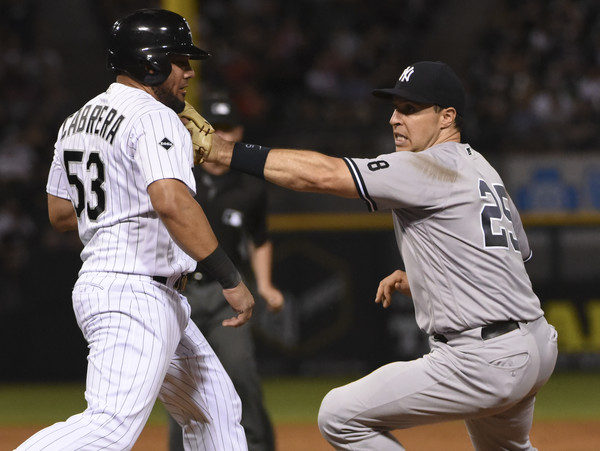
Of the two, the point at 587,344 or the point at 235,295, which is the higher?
the point at 235,295

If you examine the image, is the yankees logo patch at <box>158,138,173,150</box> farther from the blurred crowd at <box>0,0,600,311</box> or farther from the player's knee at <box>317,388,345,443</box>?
the blurred crowd at <box>0,0,600,311</box>

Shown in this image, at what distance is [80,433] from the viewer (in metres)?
3.35

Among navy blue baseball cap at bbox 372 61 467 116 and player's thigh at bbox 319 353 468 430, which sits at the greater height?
navy blue baseball cap at bbox 372 61 467 116

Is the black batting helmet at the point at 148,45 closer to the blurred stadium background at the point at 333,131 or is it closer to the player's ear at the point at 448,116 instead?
the player's ear at the point at 448,116

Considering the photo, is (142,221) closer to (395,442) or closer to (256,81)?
(395,442)

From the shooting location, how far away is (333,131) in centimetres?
1120

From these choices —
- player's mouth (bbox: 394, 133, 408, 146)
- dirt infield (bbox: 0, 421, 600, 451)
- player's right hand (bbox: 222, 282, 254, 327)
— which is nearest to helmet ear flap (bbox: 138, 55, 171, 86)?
player's right hand (bbox: 222, 282, 254, 327)

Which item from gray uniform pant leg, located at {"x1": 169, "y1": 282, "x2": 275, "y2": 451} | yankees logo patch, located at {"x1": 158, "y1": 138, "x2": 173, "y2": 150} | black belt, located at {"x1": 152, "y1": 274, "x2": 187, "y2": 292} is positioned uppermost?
yankees logo patch, located at {"x1": 158, "y1": 138, "x2": 173, "y2": 150}

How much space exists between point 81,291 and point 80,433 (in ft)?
1.90

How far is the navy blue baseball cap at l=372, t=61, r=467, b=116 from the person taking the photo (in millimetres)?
3928

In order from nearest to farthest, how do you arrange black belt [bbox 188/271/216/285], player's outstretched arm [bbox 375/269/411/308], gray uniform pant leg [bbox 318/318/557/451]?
1. gray uniform pant leg [bbox 318/318/557/451]
2. player's outstretched arm [bbox 375/269/411/308]
3. black belt [bbox 188/271/216/285]

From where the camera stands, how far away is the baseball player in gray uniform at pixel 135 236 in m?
3.44

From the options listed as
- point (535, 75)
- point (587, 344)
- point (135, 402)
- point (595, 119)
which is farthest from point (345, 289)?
point (135, 402)

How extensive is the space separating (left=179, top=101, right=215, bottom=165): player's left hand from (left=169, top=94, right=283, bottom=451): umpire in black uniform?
153 centimetres
